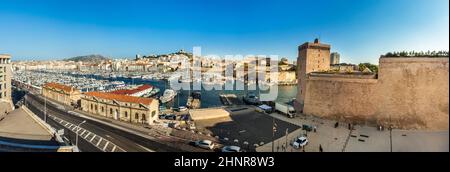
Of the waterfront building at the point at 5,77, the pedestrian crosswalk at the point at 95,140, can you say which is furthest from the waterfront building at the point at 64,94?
the pedestrian crosswalk at the point at 95,140

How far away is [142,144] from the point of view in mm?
18016

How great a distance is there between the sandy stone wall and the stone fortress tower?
16.3ft

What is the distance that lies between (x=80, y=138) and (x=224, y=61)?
95.1 meters

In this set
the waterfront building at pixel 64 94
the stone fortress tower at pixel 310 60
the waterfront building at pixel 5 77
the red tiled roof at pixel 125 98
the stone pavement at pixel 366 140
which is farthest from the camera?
the waterfront building at pixel 64 94

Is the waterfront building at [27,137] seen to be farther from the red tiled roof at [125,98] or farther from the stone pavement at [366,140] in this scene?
the stone pavement at [366,140]

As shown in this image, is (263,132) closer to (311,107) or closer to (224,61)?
(311,107)

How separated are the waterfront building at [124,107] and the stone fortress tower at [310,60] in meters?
15.2

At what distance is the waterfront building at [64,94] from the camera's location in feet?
115

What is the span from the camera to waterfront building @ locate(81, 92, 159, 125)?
24.1 m

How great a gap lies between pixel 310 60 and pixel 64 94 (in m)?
30.1

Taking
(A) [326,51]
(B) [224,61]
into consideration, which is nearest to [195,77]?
(B) [224,61]

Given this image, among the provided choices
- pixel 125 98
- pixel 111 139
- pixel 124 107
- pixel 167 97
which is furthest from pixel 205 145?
pixel 167 97

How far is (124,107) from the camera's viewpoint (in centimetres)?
2531

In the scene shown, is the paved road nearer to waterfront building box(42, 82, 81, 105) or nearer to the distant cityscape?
the distant cityscape
